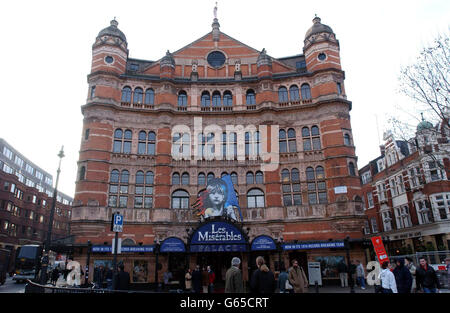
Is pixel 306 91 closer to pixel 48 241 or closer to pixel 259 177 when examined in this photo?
pixel 259 177

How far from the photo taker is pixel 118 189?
26.9 meters

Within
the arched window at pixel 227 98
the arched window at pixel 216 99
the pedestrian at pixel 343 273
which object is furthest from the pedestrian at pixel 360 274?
the arched window at pixel 216 99

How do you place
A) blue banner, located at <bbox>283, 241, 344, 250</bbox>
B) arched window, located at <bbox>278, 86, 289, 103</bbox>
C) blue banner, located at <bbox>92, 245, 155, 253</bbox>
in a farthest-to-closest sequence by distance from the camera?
arched window, located at <bbox>278, 86, 289, 103</bbox> → blue banner, located at <bbox>283, 241, 344, 250</bbox> → blue banner, located at <bbox>92, 245, 155, 253</bbox>

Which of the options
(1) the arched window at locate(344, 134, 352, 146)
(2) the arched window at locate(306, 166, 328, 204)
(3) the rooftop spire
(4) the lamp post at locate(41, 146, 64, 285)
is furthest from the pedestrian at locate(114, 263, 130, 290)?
(3) the rooftop spire

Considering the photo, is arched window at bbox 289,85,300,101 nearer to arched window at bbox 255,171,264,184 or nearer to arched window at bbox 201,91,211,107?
arched window at bbox 201,91,211,107

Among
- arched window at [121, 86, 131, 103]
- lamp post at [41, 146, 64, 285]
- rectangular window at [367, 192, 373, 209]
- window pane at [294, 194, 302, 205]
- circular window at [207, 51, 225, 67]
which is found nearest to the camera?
lamp post at [41, 146, 64, 285]

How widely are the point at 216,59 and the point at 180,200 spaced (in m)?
15.8

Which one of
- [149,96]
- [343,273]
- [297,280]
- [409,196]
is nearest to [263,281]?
[297,280]

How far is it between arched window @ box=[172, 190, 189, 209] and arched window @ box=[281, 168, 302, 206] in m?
8.74

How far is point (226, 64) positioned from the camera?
106 feet

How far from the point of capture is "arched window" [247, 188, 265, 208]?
27359 mm

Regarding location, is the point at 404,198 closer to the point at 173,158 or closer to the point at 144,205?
the point at 173,158

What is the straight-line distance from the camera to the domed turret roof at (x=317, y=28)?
30809mm
